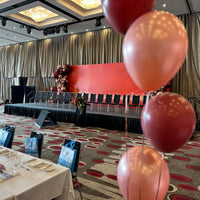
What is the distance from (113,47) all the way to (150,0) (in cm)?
911

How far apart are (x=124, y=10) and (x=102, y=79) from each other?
875cm

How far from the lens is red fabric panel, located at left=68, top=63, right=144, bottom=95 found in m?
9.08

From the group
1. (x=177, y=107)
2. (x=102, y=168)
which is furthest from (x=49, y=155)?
(x=177, y=107)

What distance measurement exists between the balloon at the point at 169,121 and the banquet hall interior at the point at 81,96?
0.19 feet

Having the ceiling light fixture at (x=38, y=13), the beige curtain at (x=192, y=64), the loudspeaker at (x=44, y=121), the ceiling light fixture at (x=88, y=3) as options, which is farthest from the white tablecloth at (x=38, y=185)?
the ceiling light fixture at (x=38, y=13)

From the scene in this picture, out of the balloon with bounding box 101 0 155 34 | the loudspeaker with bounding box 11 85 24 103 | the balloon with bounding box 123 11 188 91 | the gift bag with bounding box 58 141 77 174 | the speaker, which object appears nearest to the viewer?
the balloon with bounding box 123 11 188 91

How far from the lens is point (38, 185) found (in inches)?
51.3

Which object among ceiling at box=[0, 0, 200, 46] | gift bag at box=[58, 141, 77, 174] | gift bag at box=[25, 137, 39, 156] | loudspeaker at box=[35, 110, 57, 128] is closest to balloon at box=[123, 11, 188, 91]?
gift bag at box=[58, 141, 77, 174]

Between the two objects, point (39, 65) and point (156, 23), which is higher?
point (39, 65)

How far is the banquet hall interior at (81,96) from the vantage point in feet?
7.11

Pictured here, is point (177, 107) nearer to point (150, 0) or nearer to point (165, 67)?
point (165, 67)

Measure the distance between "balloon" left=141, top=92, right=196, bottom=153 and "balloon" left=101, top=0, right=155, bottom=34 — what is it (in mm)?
521

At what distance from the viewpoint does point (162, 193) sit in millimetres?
1188

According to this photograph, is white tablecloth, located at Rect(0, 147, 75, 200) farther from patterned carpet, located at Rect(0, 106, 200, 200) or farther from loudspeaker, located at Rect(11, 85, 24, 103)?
loudspeaker, located at Rect(11, 85, 24, 103)
